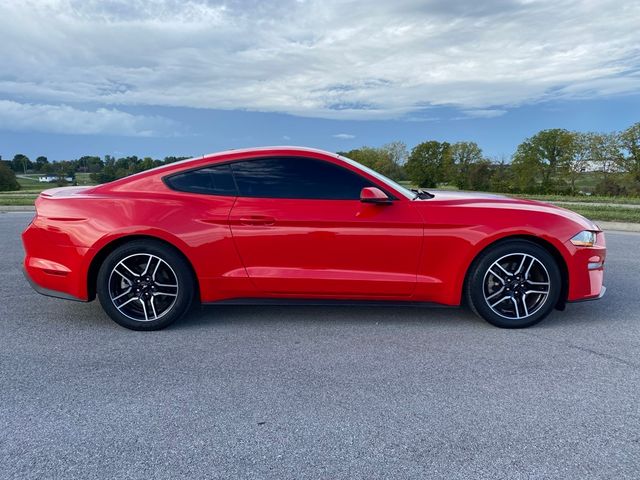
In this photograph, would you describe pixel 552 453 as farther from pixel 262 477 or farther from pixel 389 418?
pixel 262 477

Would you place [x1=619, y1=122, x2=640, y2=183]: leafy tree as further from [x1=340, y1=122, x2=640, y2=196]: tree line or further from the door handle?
the door handle

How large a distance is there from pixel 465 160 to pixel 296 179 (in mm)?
36436

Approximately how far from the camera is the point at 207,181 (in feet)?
12.3

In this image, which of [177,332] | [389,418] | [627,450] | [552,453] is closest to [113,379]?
[177,332]

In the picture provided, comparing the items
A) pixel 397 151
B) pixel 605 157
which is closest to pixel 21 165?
pixel 397 151

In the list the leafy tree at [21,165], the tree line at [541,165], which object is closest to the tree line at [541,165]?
the tree line at [541,165]

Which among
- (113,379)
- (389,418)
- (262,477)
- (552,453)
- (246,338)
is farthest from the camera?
(246,338)

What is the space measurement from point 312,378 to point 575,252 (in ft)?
7.98

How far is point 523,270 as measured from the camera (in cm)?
365

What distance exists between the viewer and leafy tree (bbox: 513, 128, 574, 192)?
37.7m

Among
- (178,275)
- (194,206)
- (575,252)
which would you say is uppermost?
(194,206)

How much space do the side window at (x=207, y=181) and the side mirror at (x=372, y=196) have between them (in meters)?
1.07

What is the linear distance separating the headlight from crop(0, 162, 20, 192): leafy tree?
86.6 feet

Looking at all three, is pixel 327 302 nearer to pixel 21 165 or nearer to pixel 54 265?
pixel 54 265
